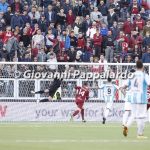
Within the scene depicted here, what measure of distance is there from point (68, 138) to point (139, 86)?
2.02 meters

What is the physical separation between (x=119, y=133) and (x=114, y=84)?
5393 mm

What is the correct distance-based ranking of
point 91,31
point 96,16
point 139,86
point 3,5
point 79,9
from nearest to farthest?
point 139,86 → point 91,31 → point 3,5 → point 96,16 → point 79,9

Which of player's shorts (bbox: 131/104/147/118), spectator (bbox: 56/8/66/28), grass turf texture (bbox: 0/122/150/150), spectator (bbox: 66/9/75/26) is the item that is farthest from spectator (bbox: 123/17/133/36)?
player's shorts (bbox: 131/104/147/118)

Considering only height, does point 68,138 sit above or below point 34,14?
below

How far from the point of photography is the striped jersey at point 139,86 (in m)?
16.1

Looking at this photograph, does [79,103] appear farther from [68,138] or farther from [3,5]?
[3,5]

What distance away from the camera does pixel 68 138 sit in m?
16.0

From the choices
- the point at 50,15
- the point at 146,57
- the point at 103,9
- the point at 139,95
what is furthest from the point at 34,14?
the point at 139,95

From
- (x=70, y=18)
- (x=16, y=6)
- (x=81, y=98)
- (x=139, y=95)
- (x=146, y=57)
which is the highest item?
(x=16, y=6)

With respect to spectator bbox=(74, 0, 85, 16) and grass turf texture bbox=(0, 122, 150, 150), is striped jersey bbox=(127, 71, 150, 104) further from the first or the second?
spectator bbox=(74, 0, 85, 16)

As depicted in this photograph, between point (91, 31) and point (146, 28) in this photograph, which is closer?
point (91, 31)

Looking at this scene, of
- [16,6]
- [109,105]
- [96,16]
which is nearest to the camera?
[109,105]

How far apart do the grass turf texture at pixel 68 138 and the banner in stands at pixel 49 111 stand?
2785mm

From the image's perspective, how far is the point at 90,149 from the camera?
44.9 ft
